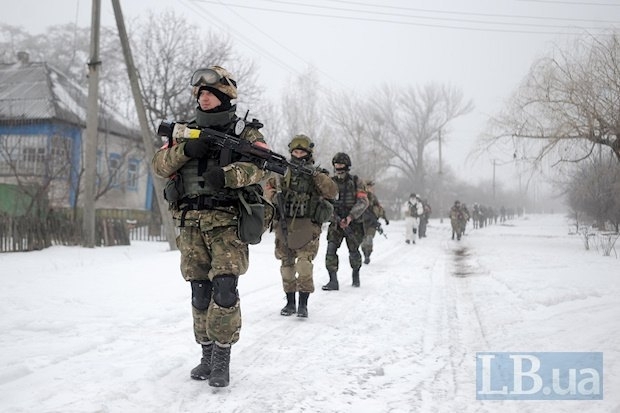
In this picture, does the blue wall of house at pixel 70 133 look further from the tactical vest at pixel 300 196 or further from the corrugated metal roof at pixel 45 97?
the tactical vest at pixel 300 196

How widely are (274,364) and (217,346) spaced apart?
0.63 m

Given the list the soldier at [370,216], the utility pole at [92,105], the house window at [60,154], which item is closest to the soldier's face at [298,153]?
the soldier at [370,216]

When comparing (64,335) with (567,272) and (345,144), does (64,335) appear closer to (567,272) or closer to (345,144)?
(567,272)

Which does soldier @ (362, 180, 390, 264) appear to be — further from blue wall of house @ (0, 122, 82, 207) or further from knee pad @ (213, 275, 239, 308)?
blue wall of house @ (0, 122, 82, 207)

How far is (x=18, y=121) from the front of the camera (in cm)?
1633

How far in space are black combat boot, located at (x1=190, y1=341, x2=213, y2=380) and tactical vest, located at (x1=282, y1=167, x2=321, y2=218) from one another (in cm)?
219

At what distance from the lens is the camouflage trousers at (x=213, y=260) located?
300 centimetres

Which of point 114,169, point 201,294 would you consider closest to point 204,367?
point 201,294

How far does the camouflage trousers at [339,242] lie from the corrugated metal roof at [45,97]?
15.7m

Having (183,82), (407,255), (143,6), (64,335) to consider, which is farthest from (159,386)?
(143,6)

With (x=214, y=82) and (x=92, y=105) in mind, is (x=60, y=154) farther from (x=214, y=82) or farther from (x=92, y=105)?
(x=214, y=82)

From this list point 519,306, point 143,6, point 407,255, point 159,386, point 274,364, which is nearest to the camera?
point 159,386

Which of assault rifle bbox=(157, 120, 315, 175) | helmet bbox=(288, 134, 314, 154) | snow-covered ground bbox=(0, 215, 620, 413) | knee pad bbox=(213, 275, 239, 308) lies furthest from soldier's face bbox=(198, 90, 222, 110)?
helmet bbox=(288, 134, 314, 154)

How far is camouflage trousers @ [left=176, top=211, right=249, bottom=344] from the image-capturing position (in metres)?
3.00
